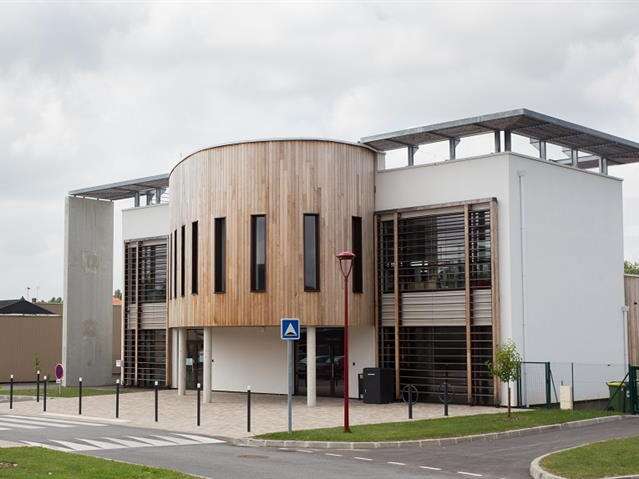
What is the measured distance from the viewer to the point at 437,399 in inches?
1166

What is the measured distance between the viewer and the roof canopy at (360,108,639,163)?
1132 inches

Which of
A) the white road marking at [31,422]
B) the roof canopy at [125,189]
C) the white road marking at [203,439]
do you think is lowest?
the white road marking at [31,422]

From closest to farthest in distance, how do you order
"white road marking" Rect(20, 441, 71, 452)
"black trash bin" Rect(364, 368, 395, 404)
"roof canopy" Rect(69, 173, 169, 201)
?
"white road marking" Rect(20, 441, 71, 452) < "black trash bin" Rect(364, 368, 395, 404) < "roof canopy" Rect(69, 173, 169, 201)

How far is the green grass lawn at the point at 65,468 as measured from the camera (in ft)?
42.8

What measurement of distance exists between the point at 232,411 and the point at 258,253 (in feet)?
16.8

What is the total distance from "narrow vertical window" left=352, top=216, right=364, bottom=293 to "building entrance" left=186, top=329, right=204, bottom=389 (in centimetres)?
1049

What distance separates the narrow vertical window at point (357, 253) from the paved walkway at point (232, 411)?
3.82 m

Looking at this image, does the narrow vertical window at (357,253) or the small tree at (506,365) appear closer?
the small tree at (506,365)

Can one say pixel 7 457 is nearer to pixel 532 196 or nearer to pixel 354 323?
pixel 354 323

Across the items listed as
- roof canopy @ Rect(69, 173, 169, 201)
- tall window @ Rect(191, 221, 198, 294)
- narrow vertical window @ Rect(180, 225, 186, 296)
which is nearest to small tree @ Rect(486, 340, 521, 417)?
tall window @ Rect(191, 221, 198, 294)

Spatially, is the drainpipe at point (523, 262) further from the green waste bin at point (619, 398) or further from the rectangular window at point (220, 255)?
the rectangular window at point (220, 255)

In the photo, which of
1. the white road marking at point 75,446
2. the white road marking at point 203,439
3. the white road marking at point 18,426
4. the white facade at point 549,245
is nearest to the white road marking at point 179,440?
the white road marking at point 203,439

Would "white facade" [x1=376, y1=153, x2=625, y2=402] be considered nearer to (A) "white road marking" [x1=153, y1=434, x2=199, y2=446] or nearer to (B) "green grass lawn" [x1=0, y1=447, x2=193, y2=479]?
(A) "white road marking" [x1=153, y1=434, x2=199, y2=446]

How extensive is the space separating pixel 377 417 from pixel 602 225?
12321 millimetres
